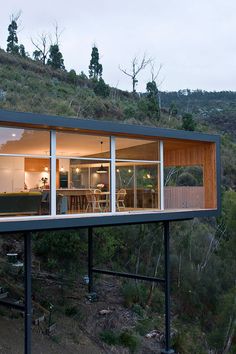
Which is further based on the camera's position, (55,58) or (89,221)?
(55,58)

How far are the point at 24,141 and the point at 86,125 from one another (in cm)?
136

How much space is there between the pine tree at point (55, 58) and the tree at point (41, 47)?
87 centimetres

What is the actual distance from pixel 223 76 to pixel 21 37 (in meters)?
24.9

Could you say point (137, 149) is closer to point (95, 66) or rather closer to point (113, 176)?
point (113, 176)

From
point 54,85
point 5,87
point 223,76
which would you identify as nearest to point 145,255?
point 5,87

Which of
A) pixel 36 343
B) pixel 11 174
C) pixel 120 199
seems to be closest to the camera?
pixel 11 174

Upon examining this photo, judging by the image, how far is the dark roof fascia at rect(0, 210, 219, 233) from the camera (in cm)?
939

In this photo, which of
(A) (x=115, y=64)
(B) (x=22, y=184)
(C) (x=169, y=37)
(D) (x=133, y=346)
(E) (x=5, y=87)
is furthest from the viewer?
(A) (x=115, y=64)

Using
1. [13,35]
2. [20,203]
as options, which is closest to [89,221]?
[20,203]

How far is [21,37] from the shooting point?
53750 mm

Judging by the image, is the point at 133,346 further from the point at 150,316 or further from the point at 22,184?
the point at 22,184

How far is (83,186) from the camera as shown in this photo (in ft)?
36.8

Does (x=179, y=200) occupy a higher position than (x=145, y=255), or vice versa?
(x=179, y=200)

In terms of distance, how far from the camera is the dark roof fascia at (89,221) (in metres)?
9.39
